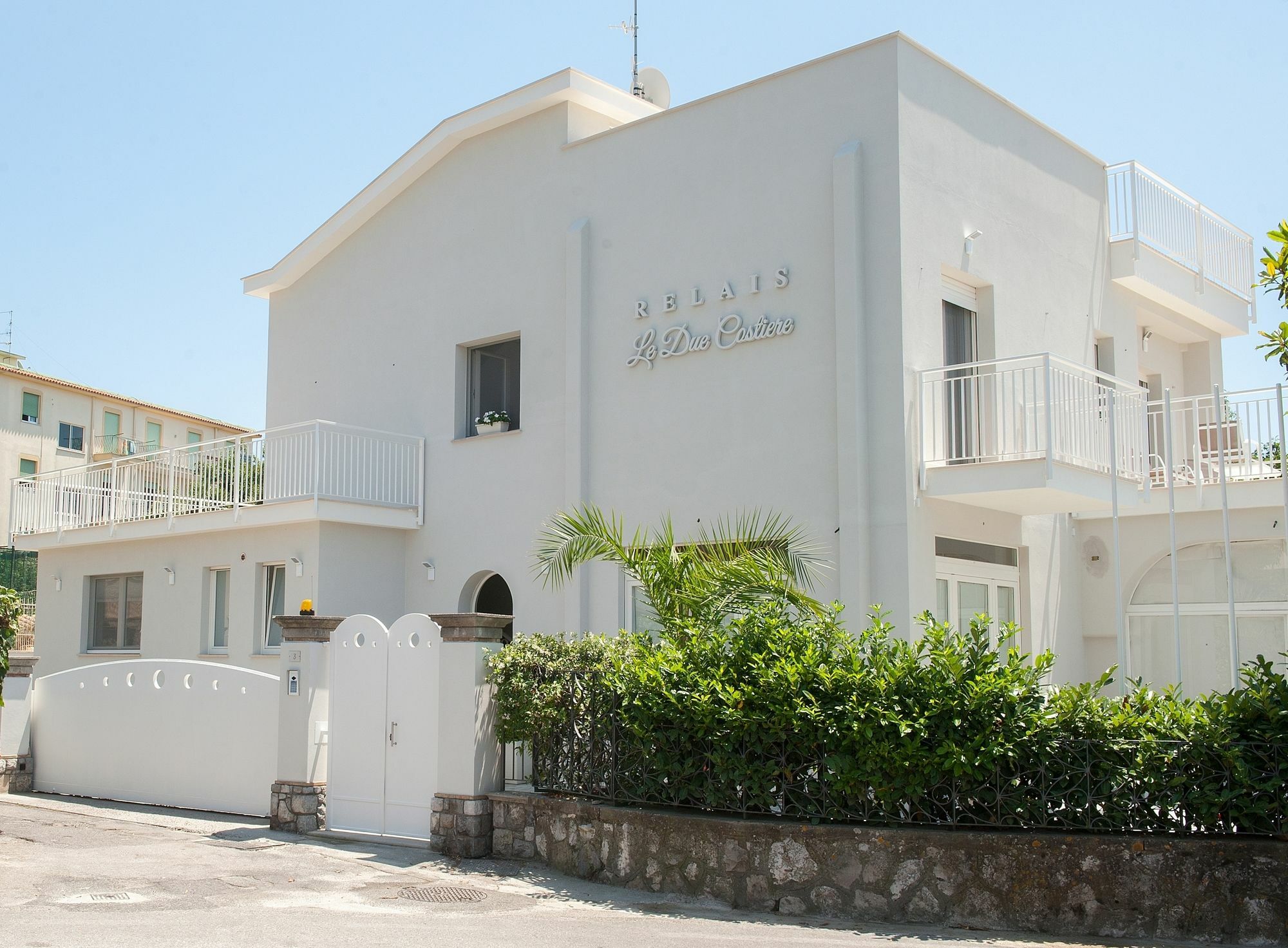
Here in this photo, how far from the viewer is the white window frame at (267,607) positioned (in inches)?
688

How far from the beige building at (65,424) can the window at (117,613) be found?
29003mm

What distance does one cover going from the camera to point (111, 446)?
55.5 m

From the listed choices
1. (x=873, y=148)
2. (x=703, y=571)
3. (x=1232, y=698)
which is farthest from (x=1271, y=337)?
(x=873, y=148)

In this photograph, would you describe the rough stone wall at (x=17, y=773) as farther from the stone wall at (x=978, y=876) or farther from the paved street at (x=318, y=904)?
the stone wall at (x=978, y=876)

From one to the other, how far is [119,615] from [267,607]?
13.2 feet

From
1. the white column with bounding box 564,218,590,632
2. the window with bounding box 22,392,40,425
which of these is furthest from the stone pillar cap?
the window with bounding box 22,392,40,425

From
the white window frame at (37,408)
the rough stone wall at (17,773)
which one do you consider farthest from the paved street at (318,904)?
the white window frame at (37,408)

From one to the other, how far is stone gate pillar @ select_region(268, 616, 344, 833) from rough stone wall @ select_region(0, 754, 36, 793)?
4.66 meters

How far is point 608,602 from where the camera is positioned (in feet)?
49.0

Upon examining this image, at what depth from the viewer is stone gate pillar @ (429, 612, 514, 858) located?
9961 mm

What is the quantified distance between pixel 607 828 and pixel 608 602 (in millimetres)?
6021

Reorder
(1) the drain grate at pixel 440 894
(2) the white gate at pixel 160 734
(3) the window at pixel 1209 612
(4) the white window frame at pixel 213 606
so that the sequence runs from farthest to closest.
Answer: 1. (4) the white window frame at pixel 213 606
2. (3) the window at pixel 1209 612
3. (2) the white gate at pixel 160 734
4. (1) the drain grate at pixel 440 894

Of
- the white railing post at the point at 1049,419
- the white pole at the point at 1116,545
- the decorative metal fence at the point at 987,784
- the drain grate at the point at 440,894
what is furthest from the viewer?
the white railing post at the point at 1049,419

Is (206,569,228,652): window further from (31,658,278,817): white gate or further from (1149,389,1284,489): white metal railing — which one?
(1149,389,1284,489): white metal railing
